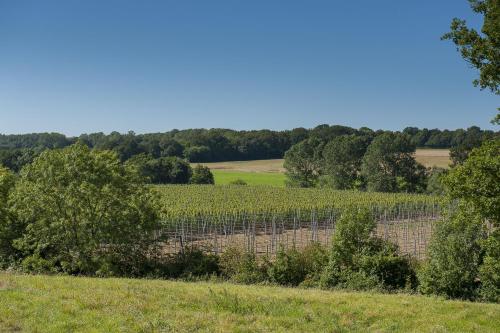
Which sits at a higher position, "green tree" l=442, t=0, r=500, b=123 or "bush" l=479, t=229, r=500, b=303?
"green tree" l=442, t=0, r=500, b=123

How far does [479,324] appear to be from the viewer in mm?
12000

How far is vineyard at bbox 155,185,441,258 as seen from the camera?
43562 mm

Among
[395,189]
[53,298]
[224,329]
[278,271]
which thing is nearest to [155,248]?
[278,271]

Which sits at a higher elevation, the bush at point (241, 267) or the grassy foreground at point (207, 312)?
the grassy foreground at point (207, 312)

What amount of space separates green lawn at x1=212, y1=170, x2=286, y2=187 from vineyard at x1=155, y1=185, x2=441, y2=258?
2366cm

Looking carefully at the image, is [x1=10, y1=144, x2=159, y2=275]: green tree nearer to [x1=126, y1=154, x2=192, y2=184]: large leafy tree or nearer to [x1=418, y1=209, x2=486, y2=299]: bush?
[x1=418, y1=209, x2=486, y2=299]: bush

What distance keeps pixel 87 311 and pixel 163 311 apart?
175 cm

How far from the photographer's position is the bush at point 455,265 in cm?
2270

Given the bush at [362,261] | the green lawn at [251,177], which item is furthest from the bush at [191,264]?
the green lawn at [251,177]

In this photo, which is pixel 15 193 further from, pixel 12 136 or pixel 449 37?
pixel 12 136

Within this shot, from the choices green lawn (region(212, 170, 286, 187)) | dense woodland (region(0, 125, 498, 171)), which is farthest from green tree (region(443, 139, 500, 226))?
dense woodland (region(0, 125, 498, 171))

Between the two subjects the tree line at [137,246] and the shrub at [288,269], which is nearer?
the tree line at [137,246]

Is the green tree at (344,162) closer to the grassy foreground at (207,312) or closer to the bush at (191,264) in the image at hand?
the bush at (191,264)

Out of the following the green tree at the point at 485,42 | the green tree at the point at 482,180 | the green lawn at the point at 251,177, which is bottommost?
the green lawn at the point at 251,177
